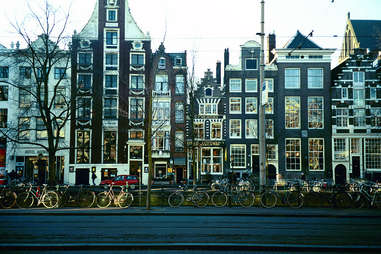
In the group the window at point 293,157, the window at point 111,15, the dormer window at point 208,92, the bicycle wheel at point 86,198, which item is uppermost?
the window at point 111,15

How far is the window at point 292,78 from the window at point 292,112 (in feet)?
4.97

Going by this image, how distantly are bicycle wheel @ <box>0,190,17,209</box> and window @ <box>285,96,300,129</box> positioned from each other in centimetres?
3395

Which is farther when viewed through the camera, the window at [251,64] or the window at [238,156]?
the window at [251,64]

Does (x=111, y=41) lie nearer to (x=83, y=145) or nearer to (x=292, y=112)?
(x=83, y=145)

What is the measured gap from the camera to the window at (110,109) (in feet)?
139

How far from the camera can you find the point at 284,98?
43.5 meters

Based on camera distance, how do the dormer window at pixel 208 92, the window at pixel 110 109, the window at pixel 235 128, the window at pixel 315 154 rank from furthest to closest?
the dormer window at pixel 208 92 < the window at pixel 235 128 < the window at pixel 315 154 < the window at pixel 110 109

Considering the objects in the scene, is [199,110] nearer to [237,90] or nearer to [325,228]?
[237,90]

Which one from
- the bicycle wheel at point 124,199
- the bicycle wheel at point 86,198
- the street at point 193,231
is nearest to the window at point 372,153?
the street at point 193,231

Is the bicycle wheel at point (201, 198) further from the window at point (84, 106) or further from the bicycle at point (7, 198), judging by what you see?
the window at point (84, 106)

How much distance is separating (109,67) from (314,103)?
2651cm

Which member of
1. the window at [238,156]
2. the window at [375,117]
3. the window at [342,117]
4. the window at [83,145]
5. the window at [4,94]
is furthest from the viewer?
the window at [238,156]

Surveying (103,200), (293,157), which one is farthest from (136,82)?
(103,200)

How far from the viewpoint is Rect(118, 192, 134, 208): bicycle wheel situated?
1720 centimetres
